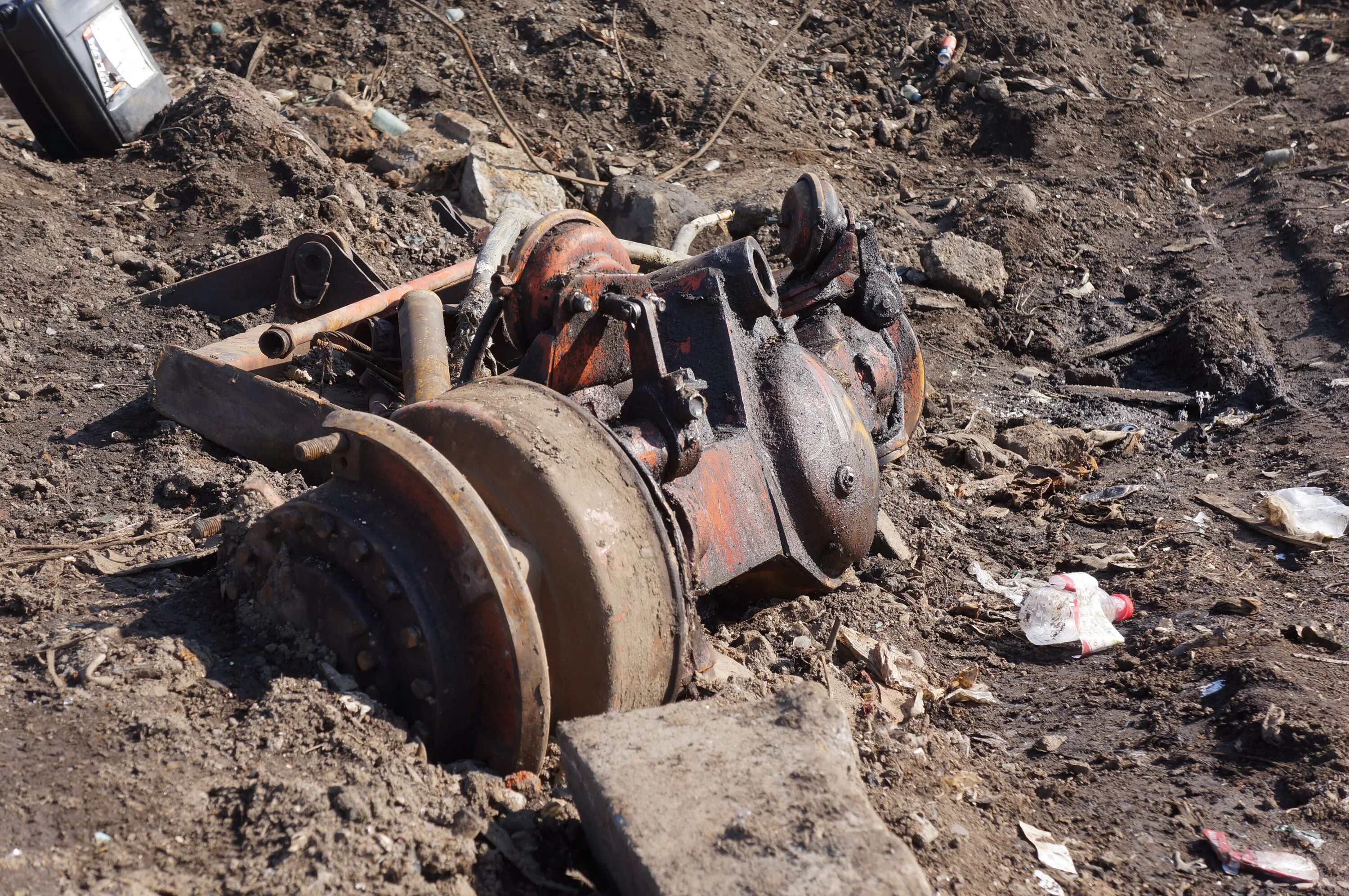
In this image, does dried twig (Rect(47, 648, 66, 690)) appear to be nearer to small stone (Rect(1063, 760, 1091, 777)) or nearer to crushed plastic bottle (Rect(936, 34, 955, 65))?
small stone (Rect(1063, 760, 1091, 777))

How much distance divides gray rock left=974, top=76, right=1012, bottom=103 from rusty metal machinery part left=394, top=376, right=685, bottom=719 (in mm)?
8118

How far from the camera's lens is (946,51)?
9.43m

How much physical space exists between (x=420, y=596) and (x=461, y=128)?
5694mm

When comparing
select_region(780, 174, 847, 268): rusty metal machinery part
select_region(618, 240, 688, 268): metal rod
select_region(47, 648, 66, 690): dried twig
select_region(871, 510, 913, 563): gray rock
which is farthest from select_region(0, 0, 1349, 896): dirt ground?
select_region(618, 240, 688, 268): metal rod

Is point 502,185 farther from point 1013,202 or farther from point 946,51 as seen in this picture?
point 946,51

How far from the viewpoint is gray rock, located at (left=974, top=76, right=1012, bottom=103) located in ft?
30.0

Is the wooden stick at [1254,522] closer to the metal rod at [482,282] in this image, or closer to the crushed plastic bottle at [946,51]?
the metal rod at [482,282]

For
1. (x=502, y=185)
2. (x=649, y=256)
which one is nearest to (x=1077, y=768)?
(x=649, y=256)

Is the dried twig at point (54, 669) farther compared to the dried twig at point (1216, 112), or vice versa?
the dried twig at point (1216, 112)

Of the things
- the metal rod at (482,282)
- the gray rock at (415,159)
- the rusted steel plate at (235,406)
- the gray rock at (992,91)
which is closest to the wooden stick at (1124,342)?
the metal rod at (482,282)

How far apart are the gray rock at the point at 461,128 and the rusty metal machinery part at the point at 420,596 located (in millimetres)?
5278

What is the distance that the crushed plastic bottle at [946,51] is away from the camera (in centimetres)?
940

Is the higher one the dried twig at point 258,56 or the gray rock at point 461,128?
the dried twig at point 258,56

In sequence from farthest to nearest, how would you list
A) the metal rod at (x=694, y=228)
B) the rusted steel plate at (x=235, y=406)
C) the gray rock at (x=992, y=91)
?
the gray rock at (x=992, y=91), the metal rod at (x=694, y=228), the rusted steel plate at (x=235, y=406)
